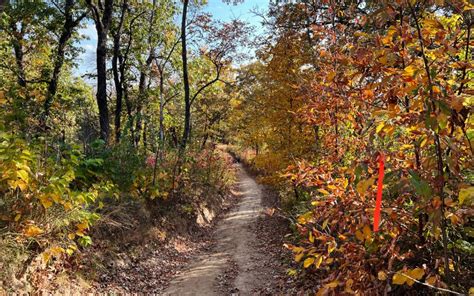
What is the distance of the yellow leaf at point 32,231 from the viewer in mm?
→ 4238

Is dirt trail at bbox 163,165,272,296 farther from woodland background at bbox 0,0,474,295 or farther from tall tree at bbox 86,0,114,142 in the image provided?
tall tree at bbox 86,0,114,142

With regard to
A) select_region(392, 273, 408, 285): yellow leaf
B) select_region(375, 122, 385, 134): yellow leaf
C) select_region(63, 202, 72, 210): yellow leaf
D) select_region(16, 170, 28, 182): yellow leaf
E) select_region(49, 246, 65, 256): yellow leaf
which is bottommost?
select_region(49, 246, 65, 256): yellow leaf

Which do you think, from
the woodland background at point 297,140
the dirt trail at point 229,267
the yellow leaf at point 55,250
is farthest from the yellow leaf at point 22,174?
the dirt trail at point 229,267

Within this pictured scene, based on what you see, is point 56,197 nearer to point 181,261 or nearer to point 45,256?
point 45,256

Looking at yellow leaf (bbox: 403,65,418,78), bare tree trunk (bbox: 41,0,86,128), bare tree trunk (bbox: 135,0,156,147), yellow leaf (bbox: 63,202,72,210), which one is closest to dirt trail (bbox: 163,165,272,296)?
yellow leaf (bbox: 63,202,72,210)

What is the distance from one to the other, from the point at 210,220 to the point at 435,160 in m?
10.4

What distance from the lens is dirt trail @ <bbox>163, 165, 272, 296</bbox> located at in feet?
19.7

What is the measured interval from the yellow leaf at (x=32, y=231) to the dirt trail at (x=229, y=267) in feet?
8.57

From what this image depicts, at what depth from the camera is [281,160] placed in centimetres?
969

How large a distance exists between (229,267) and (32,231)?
4153 mm

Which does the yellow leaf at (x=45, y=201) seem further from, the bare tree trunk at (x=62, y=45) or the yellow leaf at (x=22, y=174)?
the bare tree trunk at (x=62, y=45)

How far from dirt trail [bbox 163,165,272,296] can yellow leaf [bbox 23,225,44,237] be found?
2611mm

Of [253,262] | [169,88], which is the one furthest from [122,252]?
[169,88]

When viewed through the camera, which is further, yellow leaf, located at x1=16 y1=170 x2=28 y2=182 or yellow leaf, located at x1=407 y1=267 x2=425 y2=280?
yellow leaf, located at x1=16 y1=170 x2=28 y2=182
